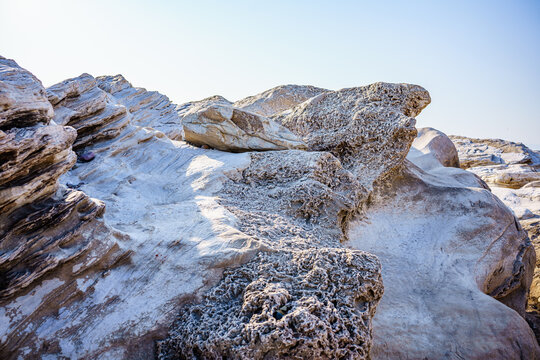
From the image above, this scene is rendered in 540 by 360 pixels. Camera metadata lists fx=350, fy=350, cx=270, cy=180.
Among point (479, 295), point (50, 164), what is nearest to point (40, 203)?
point (50, 164)

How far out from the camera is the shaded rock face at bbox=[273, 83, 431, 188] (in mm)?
7520

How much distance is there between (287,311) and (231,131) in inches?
198

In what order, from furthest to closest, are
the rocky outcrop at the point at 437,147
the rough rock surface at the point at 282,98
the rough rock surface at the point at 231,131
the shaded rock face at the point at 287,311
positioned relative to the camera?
the rough rock surface at the point at 282,98 < the rocky outcrop at the point at 437,147 < the rough rock surface at the point at 231,131 < the shaded rock face at the point at 287,311

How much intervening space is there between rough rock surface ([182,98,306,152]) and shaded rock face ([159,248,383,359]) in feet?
13.1

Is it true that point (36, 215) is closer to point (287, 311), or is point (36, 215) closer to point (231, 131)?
point (287, 311)

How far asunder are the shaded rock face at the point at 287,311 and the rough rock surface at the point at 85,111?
517 centimetres

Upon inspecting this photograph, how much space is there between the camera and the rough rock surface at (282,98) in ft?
47.1

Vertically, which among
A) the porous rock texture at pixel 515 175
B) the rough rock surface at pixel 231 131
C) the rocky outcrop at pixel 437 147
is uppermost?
the rough rock surface at pixel 231 131

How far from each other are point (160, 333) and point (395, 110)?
6.70m

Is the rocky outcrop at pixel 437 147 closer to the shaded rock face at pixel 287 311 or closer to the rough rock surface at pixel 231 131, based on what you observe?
the rough rock surface at pixel 231 131

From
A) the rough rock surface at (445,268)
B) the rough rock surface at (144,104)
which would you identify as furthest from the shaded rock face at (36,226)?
the rough rock surface at (144,104)

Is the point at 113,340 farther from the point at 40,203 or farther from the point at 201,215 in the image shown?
the point at 201,215

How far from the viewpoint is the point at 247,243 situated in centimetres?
422

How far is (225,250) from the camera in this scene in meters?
4.12
